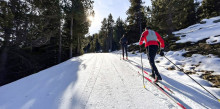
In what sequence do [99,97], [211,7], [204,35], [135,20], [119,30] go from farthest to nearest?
1. [119,30]
2. [135,20]
3. [211,7]
4. [204,35]
5. [99,97]

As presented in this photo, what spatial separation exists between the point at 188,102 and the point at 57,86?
3.93 m

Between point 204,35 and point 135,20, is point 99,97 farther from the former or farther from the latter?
point 135,20

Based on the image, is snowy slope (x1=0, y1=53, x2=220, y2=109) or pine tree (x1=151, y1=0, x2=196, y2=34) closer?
snowy slope (x1=0, y1=53, x2=220, y2=109)

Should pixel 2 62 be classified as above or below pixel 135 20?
below

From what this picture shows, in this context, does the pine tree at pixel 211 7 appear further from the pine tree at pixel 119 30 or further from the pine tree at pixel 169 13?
the pine tree at pixel 119 30

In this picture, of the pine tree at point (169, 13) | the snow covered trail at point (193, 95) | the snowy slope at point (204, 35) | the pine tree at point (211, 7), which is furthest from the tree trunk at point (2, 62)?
the pine tree at point (211, 7)

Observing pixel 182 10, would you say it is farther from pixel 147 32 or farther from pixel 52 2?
pixel 52 2

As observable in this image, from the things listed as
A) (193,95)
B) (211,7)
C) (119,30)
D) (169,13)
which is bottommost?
(193,95)

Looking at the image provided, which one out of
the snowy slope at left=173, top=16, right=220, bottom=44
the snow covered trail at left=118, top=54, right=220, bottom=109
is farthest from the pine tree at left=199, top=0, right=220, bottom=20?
the snow covered trail at left=118, top=54, right=220, bottom=109

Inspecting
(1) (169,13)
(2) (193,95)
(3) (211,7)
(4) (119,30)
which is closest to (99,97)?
(2) (193,95)

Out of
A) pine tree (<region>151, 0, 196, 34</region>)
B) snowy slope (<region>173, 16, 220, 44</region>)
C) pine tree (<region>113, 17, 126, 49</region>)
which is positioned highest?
pine tree (<region>113, 17, 126, 49</region>)

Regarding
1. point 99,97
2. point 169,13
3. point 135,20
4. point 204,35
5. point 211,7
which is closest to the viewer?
point 99,97

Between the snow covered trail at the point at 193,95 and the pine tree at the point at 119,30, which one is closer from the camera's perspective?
the snow covered trail at the point at 193,95

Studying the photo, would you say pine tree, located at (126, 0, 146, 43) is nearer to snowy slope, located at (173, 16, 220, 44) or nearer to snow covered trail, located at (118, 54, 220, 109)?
snowy slope, located at (173, 16, 220, 44)
